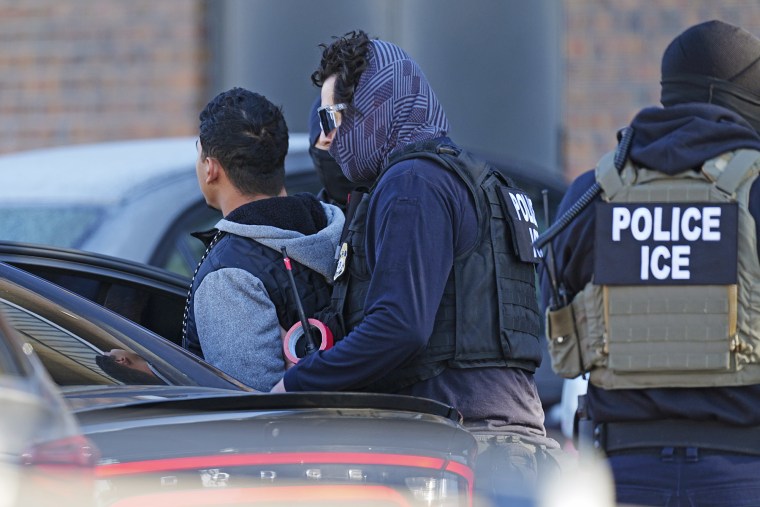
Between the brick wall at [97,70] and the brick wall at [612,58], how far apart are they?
2.38 metres

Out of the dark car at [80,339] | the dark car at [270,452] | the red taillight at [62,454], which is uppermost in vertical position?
the dark car at [80,339]

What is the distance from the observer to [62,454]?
174 centimetres

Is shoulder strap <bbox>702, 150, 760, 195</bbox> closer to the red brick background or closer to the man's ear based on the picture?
the man's ear

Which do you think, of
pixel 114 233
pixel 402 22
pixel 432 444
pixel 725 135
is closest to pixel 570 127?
pixel 402 22

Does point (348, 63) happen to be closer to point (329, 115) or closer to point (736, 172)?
point (329, 115)

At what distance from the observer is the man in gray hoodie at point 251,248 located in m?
3.02

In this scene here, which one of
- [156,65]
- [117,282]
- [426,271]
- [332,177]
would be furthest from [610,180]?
[156,65]

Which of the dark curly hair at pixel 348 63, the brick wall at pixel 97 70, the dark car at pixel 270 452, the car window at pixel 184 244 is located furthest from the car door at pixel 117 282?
the brick wall at pixel 97 70

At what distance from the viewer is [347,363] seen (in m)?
2.78

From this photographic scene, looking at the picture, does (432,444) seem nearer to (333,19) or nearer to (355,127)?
(355,127)

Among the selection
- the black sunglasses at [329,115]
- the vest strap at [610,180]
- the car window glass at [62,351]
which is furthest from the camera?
the black sunglasses at [329,115]

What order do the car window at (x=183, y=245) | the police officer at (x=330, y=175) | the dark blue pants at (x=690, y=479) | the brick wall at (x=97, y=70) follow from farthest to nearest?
the brick wall at (x=97, y=70) < the car window at (x=183, y=245) < the police officer at (x=330, y=175) < the dark blue pants at (x=690, y=479)

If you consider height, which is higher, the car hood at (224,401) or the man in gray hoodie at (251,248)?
the man in gray hoodie at (251,248)

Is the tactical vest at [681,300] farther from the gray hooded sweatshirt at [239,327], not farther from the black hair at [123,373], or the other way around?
the black hair at [123,373]
